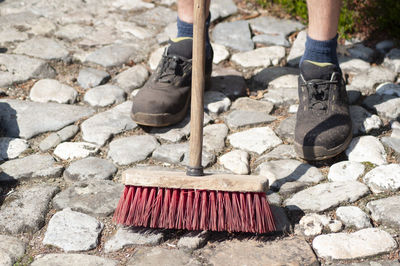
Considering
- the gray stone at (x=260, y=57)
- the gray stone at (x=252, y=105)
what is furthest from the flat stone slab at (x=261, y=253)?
the gray stone at (x=260, y=57)

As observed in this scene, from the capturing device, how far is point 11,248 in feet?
6.84

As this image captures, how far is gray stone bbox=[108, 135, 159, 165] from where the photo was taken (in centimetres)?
272

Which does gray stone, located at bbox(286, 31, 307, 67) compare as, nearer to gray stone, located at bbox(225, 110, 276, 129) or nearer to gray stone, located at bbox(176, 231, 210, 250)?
gray stone, located at bbox(225, 110, 276, 129)

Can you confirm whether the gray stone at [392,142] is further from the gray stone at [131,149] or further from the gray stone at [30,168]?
the gray stone at [30,168]

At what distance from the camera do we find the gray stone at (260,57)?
3.69 m

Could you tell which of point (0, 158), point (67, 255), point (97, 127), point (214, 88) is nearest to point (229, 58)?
point (214, 88)

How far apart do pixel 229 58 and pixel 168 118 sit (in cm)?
104

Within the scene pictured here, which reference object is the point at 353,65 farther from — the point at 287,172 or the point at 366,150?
the point at 287,172

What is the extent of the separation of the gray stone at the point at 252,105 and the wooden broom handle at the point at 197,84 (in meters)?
1.01

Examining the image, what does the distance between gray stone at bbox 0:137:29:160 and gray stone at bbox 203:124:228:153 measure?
96 cm

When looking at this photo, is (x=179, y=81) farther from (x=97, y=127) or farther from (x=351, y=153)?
(x=351, y=153)

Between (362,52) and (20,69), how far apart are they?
2.37m

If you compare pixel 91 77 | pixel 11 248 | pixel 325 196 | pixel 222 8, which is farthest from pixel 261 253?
pixel 222 8

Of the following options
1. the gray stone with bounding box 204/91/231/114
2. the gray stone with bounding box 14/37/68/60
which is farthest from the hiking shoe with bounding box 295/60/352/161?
the gray stone with bounding box 14/37/68/60
